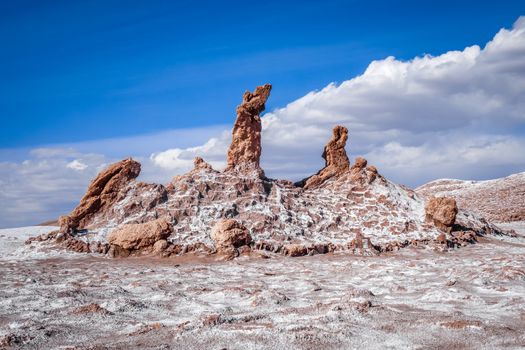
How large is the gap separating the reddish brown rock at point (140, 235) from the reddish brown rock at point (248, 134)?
6610 millimetres

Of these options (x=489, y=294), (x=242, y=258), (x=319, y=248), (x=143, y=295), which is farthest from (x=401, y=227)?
(x=143, y=295)

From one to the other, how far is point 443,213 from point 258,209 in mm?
10719

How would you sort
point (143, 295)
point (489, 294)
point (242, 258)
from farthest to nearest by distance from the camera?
point (242, 258) → point (143, 295) → point (489, 294)

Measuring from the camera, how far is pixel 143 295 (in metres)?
13.2

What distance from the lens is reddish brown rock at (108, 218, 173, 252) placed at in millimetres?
24219

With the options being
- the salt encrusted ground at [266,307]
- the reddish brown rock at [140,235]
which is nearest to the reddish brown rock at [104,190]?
the reddish brown rock at [140,235]

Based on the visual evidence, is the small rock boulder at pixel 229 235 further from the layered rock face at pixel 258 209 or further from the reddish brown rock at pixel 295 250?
the reddish brown rock at pixel 295 250

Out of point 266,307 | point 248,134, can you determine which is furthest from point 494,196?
point 266,307

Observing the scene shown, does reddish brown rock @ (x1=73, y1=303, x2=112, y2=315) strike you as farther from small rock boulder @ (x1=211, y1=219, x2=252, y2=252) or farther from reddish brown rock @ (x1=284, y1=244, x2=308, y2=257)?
reddish brown rock @ (x1=284, y1=244, x2=308, y2=257)

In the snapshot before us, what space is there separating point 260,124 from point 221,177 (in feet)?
13.7

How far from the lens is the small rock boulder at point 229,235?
78.9 ft

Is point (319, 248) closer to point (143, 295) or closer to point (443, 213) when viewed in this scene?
point (443, 213)

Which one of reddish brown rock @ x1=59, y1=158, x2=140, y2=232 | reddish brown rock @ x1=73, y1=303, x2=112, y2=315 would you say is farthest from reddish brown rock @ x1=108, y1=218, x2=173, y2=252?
reddish brown rock @ x1=73, y1=303, x2=112, y2=315

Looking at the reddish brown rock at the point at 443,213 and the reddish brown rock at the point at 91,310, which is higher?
the reddish brown rock at the point at 443,213
